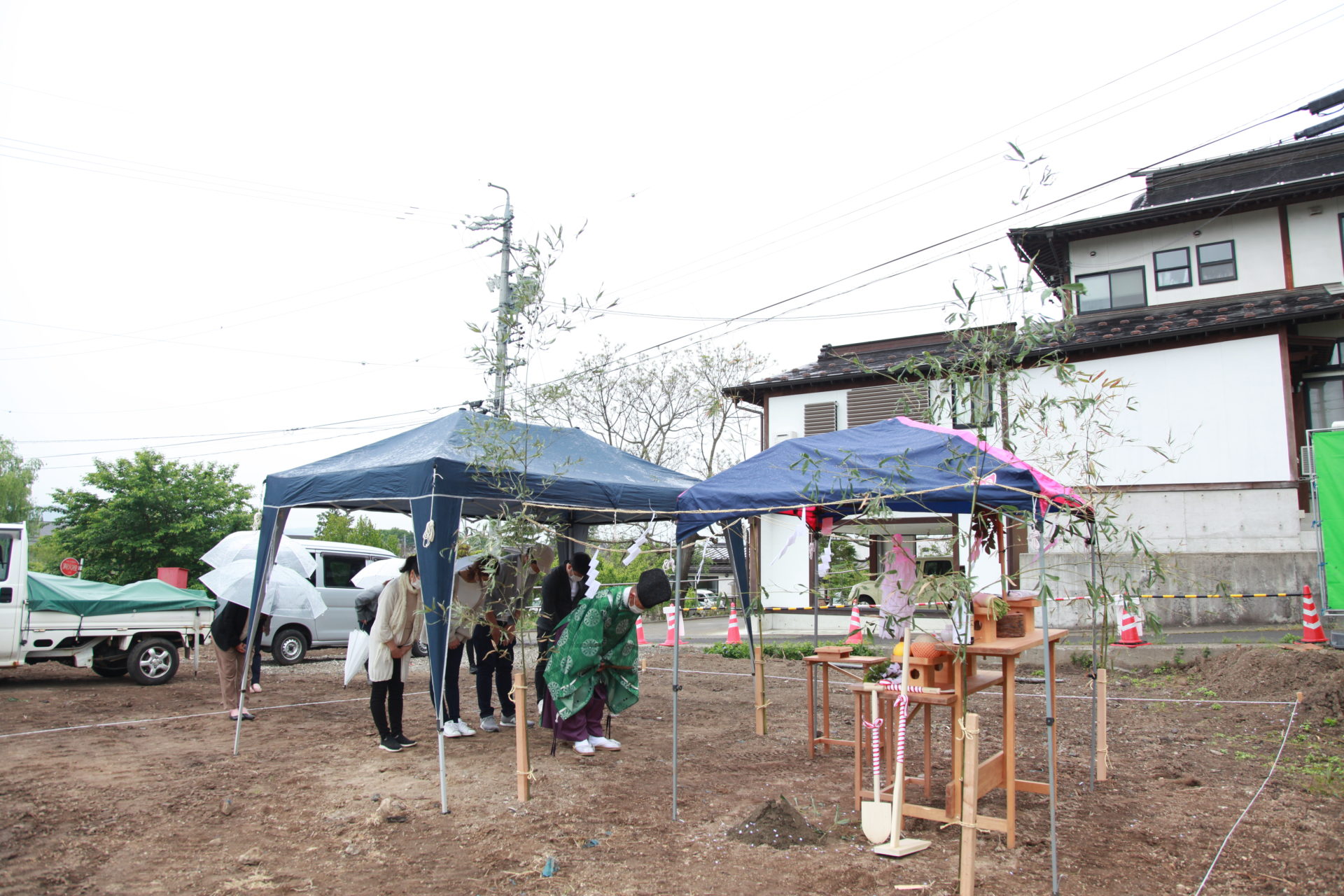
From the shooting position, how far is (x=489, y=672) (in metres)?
7.00

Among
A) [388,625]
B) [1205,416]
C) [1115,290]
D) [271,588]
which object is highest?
[1115,290]

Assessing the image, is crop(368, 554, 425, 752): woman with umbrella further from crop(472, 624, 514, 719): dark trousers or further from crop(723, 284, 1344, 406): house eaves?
crop(723, 284, 1344, 406): house eaves

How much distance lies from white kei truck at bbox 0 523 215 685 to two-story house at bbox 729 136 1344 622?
9.72m

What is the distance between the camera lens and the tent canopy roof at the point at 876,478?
443cm

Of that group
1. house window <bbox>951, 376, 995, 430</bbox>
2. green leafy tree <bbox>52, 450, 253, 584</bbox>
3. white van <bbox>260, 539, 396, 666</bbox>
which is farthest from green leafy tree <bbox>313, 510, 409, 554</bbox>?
house window <bbox>951, 376, 995, 430</bbox>

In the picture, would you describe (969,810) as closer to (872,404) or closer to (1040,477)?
(1040,477)

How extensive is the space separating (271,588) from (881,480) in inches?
266

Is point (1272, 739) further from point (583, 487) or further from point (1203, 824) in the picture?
point (583, 487)

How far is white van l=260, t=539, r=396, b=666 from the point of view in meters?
12.1

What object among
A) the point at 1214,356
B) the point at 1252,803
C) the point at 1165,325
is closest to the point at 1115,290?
the point at 1165,325

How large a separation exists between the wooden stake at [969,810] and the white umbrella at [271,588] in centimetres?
597

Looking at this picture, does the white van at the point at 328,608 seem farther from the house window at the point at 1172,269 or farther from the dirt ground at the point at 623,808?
the house window at the point at 1172,269

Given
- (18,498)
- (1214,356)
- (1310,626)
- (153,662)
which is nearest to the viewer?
(153,662)

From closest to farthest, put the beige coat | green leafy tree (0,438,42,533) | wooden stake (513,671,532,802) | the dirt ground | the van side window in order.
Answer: the dirt ground → wooden stake (513,671,532,802) → the beige coat → the van side window → green leafy tree (0,438,42,533)
